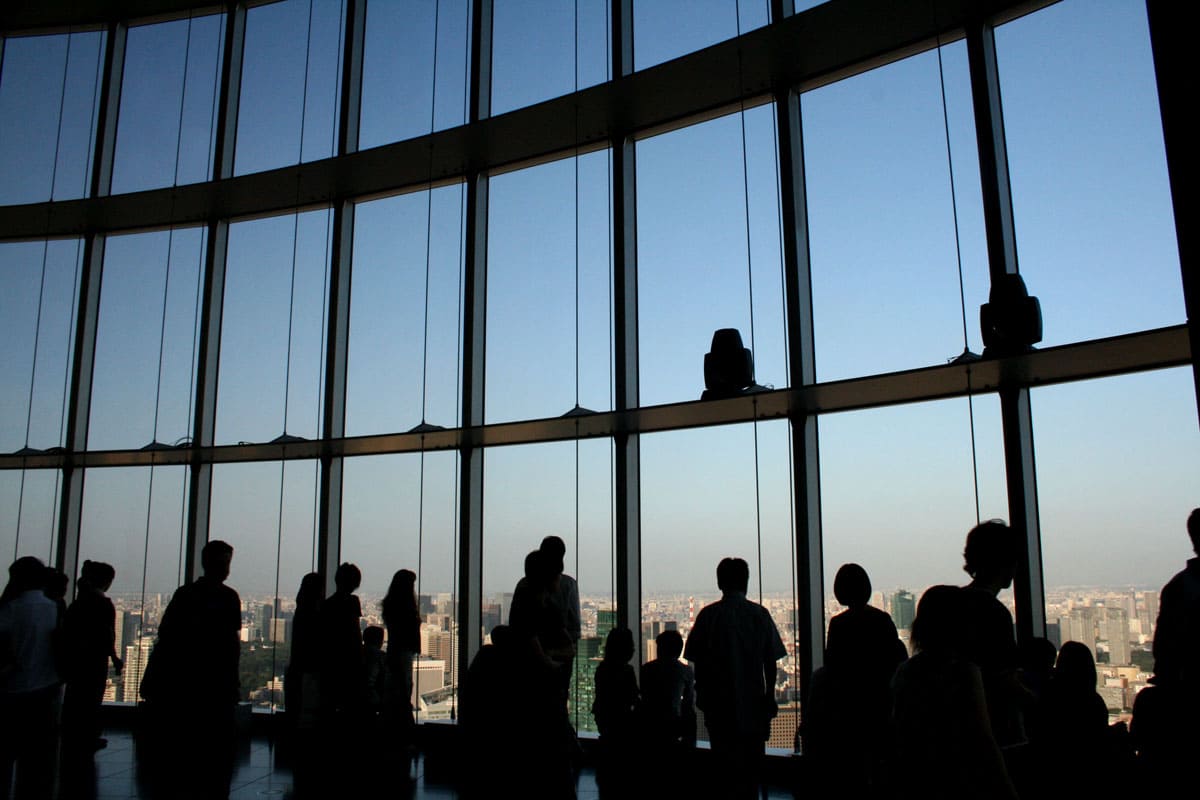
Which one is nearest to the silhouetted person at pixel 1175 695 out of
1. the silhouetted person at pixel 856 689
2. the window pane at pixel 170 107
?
the silhouetted person at pixel 856 689

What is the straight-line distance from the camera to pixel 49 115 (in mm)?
9789

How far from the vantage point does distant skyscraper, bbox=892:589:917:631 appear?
5.68m

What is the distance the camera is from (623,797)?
496 centimetres

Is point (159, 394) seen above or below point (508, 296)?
below

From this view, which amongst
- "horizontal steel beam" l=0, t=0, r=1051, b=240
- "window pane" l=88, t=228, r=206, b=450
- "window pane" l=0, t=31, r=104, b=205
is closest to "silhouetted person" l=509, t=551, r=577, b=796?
"horizontal steel beam" l=0, t=0, r=1051, b=240

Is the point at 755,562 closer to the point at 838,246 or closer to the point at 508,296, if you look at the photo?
the point at 838,246

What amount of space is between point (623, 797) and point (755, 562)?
6.35 feet

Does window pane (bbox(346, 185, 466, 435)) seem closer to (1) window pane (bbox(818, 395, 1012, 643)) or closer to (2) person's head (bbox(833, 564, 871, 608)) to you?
(1) window pane (bbox(818, 395, 1012, 643))

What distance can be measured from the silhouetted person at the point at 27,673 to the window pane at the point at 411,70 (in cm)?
552

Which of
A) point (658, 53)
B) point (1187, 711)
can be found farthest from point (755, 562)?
point (658, 53)

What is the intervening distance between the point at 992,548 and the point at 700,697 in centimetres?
211

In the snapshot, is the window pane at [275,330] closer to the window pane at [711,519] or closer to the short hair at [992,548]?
the window pane at [711,519]

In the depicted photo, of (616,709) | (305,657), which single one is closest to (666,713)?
(616,709)

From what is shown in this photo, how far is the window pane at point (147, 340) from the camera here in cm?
887
